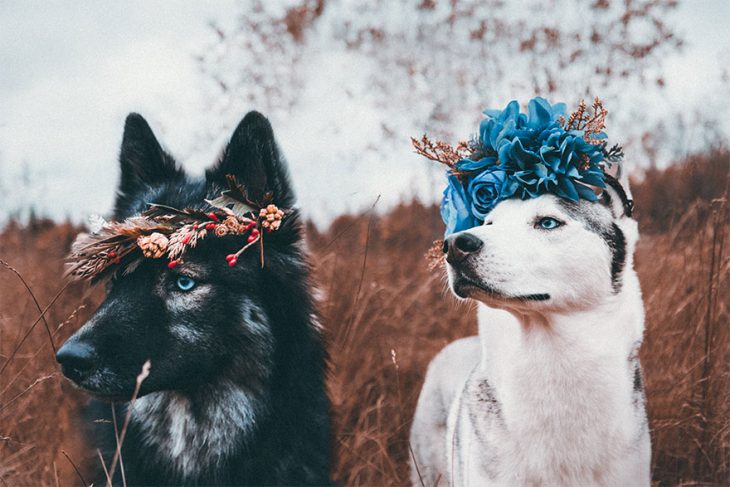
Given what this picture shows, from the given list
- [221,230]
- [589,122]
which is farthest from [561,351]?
[221,230]

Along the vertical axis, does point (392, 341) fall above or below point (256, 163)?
below

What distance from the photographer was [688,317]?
350cm

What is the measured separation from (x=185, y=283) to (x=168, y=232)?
0.63ft

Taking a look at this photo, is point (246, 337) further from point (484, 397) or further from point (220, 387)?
point (484, 397)

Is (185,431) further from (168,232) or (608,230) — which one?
(608,230)

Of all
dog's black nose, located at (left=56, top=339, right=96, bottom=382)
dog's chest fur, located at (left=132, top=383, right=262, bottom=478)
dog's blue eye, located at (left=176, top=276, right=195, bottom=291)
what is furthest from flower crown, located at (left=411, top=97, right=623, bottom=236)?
dog's black nose, located at (left=56, top=339, right=96, bottom=382)

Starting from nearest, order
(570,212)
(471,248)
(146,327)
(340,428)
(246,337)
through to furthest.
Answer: (471,248)
(570,212)
(146,327)
(246,337)
(340,428)

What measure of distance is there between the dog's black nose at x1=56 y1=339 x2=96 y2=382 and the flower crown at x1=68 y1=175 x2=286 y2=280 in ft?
0.94

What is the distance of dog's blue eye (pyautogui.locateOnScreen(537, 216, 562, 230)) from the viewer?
206cm

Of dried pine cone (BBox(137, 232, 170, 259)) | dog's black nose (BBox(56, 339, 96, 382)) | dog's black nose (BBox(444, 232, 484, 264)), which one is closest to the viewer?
dog's black nose (BBox(444, 232, 484, 264))

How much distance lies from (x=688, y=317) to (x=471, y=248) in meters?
2.14

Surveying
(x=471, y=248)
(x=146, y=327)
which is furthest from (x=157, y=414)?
(x=471, y=248)

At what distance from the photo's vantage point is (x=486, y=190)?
7.39 feet

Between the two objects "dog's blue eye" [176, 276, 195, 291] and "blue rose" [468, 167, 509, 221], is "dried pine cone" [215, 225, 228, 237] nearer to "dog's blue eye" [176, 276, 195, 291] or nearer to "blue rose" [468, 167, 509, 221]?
"dog's blue eye" [176, 276, 195, 291]
